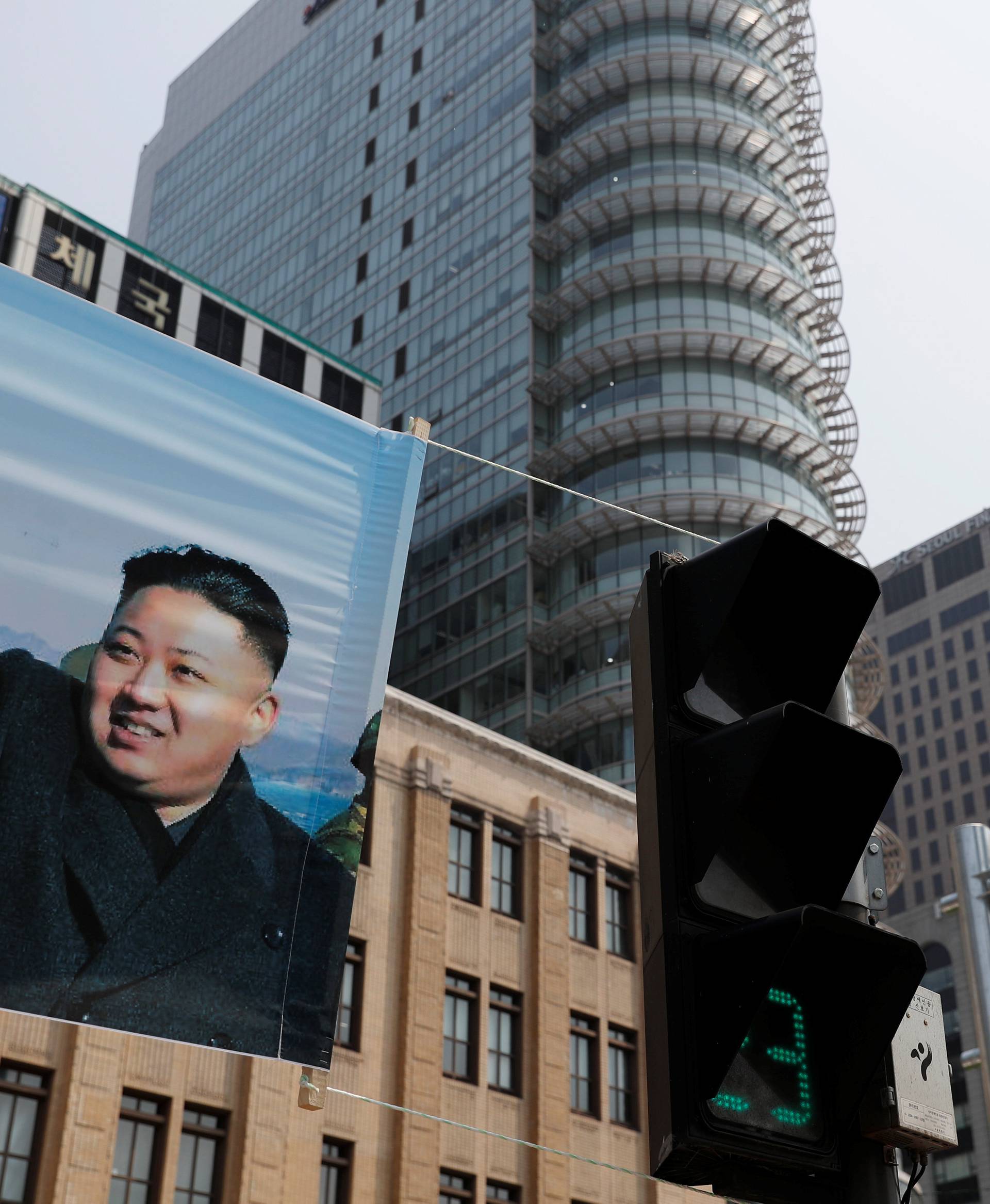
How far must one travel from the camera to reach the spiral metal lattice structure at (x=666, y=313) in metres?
76.9

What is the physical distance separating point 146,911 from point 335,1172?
29.1 m

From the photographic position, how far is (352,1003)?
3622 cm

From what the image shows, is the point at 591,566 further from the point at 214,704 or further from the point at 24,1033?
the point at 214,704

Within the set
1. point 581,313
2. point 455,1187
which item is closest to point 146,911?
point 455,1187

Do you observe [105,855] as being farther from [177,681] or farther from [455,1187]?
[455,1187]

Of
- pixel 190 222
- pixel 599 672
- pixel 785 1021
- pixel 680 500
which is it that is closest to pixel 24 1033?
pixel 785 1021

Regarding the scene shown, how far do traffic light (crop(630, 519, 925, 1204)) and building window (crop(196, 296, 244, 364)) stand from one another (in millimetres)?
71142

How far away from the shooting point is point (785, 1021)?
3750 millimetres

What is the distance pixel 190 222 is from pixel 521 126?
42.0m

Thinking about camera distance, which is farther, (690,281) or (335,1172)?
(690,281)

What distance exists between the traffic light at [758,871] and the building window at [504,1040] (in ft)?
117

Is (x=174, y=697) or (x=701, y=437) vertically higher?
(x=701, y=437)

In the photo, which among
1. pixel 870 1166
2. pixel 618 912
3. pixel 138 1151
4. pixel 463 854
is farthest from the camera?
pixel 618 912

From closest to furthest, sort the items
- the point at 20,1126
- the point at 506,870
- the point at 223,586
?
1. the point at 223,586
2. the point at 20,1126
3. the point at 506,870
